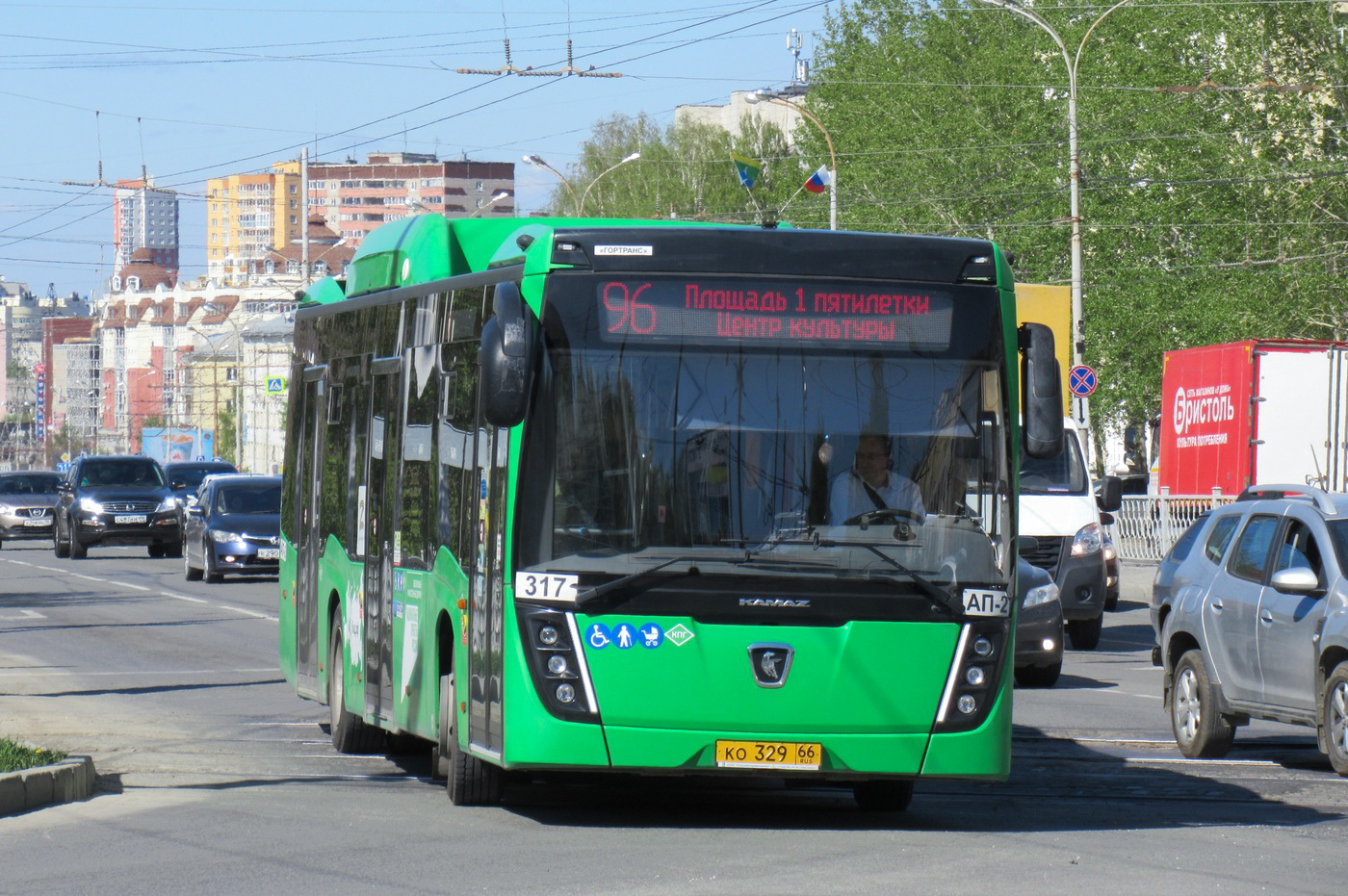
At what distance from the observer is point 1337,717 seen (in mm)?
12375

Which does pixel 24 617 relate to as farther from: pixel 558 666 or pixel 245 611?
pixel 558 666

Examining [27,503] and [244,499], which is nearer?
[244,499]

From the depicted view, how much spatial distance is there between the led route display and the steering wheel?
72 centimetres

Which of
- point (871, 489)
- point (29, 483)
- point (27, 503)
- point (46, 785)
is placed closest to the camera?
point (871, 489)

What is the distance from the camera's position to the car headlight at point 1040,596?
17.8 metres

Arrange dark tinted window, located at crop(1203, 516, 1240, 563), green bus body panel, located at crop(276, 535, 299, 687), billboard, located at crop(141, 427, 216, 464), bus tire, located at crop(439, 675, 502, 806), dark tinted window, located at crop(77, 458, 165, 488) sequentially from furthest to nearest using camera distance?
1. billboard, located at crop(141, 427, 216, 464)
2. dark tinted window, located at crop(77, 458, 165, 488)
3. green bus body panel, located at crop(276, 535, 299, 687)
4. dark tinted window, located at crop(1203, 516, 1240, 563)
5. bus tire, located at crop(439, 675, 502, 806)

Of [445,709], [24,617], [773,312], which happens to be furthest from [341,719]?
[24,617]

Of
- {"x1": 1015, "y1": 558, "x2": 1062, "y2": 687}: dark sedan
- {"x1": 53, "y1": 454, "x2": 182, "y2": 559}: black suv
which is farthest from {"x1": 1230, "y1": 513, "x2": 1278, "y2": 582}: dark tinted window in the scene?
{"x1": 53, "y1": 454, "x2": 182, "y2": 559}: black suv

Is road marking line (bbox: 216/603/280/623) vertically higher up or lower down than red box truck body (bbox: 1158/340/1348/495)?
lower down

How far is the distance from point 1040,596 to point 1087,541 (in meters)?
4.33

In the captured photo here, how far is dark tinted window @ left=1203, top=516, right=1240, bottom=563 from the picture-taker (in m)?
13.9

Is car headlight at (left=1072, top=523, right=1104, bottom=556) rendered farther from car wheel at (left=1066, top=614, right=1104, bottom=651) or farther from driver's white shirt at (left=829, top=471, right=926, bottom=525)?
driver's white shirt at (left=829, top=471, right=926, bottom=525)

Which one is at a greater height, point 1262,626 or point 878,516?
point 878,516

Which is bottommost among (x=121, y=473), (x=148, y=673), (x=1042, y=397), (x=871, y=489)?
(x=148, y=673)
